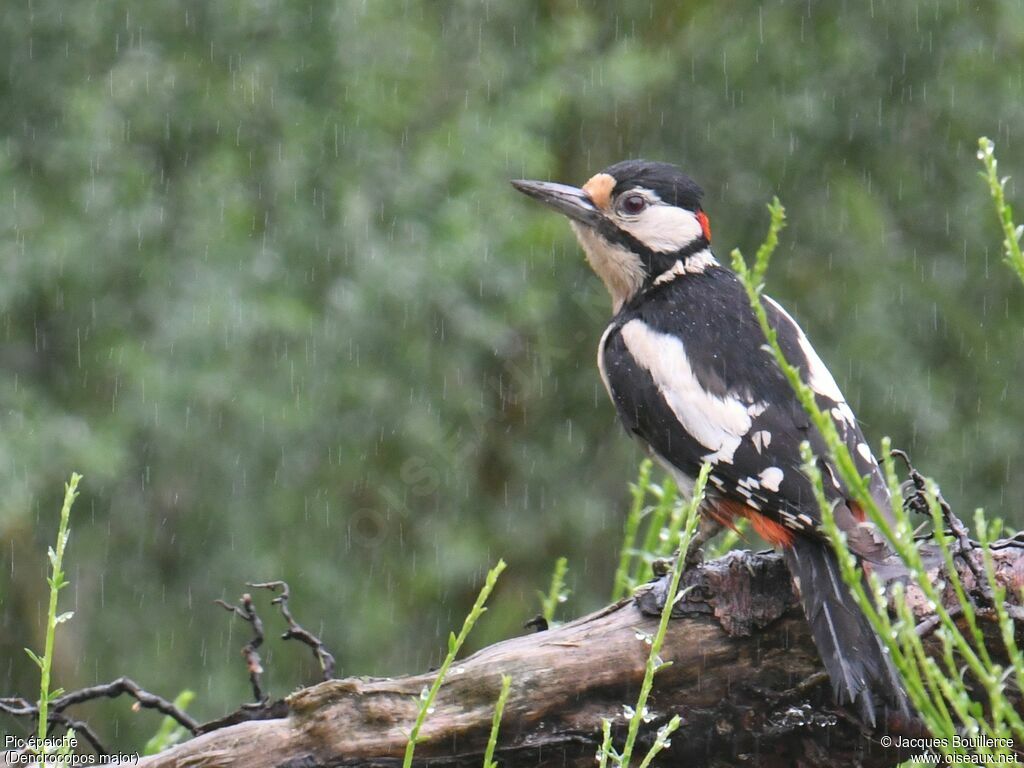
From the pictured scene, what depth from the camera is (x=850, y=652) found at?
2461 mm

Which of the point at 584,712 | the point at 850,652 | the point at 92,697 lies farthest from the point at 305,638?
the point at 850,652

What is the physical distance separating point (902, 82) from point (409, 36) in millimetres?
2529

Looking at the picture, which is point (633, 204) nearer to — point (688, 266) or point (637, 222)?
point (637, 222)

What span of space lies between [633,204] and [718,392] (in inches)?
35.7

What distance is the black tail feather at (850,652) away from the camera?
242cm

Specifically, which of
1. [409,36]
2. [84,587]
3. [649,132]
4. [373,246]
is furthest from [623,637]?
[84,587]

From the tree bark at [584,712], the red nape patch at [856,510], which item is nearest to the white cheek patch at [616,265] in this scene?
the red nape patch at [856,510]

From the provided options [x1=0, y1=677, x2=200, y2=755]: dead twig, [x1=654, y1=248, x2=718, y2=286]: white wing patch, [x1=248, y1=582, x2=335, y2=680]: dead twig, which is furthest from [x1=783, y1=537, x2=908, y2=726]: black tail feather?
[x1=654, y1=248, x2=718, y2=286]: white wing patch

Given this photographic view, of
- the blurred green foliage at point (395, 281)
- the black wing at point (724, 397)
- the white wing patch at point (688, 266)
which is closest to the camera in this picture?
the black wing at point (724, 397)

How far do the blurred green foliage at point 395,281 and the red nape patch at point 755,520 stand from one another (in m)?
3.20

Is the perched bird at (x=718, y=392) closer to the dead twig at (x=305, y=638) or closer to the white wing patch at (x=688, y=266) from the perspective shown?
the white wing patch at (x=688, y=266)

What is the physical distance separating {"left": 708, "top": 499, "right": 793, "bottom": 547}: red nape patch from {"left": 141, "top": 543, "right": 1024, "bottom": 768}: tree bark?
0.91 ft

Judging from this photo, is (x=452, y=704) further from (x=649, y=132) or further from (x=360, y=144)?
(x=649, y=132)

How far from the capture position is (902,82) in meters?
7.20
